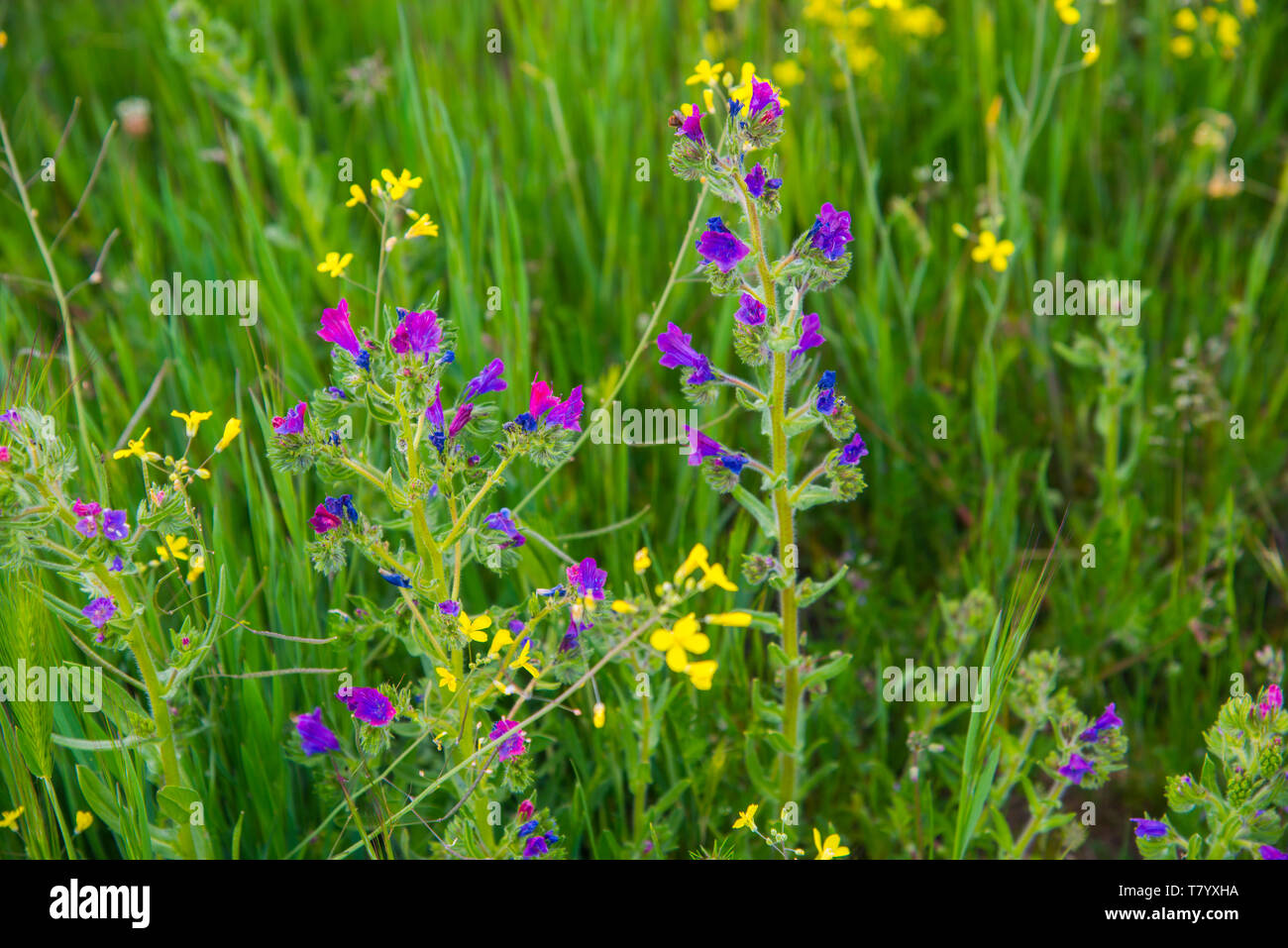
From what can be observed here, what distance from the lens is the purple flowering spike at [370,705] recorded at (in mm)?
1410

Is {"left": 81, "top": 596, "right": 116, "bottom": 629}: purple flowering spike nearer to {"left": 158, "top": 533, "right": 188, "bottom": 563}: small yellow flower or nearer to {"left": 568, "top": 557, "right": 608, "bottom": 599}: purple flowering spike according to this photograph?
{"left": 158, "top": 533, "right": 188, "bottom": 563}: small yellow flower

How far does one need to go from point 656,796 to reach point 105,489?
1.08 metres

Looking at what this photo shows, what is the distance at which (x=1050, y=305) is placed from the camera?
2584 millimetres

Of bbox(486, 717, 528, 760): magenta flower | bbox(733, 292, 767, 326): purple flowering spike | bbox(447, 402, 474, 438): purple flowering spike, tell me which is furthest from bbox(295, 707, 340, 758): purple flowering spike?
bbox(733, 292, 767, 326): purple flowering spike

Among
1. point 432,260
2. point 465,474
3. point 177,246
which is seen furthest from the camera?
point 432,260

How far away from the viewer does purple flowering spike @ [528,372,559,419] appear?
1356 mm

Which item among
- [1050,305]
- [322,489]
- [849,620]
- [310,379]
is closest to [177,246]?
[310,379]

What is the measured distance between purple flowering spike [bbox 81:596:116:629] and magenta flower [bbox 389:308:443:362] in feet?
1.74

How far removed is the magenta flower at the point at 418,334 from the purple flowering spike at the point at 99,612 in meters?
0.53

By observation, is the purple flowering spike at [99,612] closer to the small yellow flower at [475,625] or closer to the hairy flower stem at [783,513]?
the small yellow flower at [475,625]

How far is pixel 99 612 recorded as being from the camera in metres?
1.37

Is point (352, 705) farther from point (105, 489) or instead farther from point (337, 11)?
point (337, 11)

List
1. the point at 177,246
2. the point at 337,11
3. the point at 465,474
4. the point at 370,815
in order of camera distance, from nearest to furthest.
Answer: the point at 465,474
the point at 370,815
the point at 177,246
the point at 337,11

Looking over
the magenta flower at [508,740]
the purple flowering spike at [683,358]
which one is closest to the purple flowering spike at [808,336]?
the purple flowering spike at [683,358]
